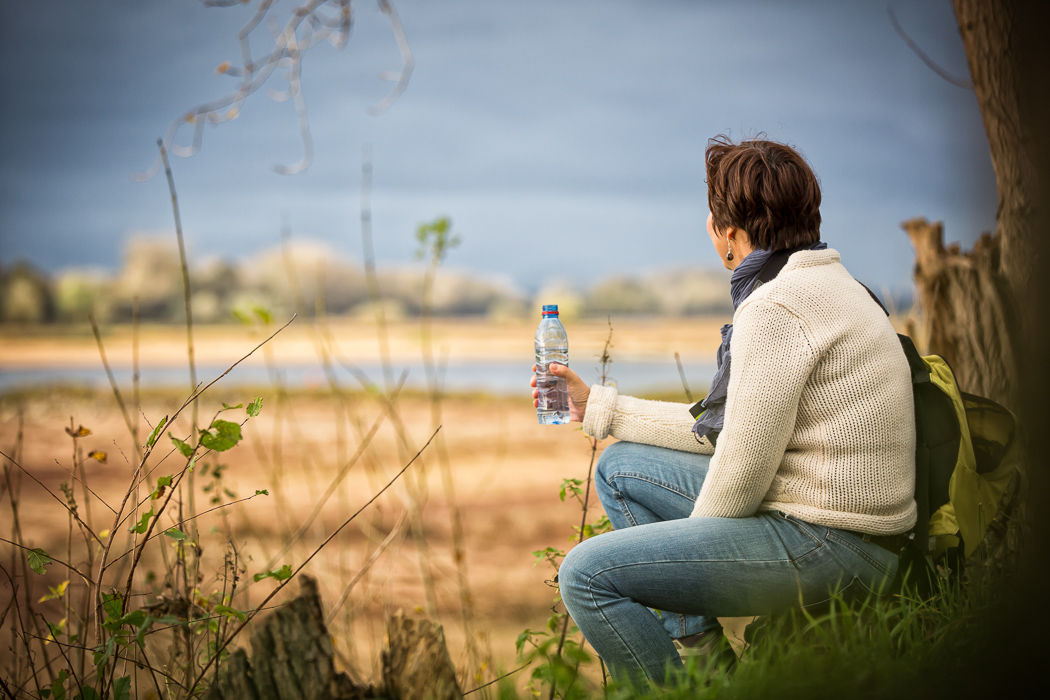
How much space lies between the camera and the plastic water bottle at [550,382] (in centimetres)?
205

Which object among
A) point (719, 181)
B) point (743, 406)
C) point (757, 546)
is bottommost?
point (757, 546)

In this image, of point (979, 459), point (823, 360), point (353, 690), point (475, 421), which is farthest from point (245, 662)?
point (475, 421)

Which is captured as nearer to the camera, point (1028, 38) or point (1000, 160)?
point (1028, 38)

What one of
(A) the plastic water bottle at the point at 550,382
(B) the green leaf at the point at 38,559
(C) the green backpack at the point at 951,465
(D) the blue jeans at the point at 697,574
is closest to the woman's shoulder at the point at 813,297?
(C) the green backpack at the point at 951,465

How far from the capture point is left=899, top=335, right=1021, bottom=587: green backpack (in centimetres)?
156

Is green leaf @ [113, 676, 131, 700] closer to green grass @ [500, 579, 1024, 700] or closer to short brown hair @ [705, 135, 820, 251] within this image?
green grass @ [500, 579, 1024, 700]

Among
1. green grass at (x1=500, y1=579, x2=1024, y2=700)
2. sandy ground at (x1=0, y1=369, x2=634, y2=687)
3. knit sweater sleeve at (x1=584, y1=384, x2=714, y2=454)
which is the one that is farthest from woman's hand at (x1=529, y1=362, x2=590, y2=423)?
green grass at (x1=500, y1=579, x2=1024, y2=700)

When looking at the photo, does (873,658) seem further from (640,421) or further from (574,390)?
(574,390)

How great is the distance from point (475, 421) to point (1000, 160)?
9774 millimetres

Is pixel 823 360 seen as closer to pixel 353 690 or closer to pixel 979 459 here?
pixel 979 459

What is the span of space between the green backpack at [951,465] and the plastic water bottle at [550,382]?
0.84 m

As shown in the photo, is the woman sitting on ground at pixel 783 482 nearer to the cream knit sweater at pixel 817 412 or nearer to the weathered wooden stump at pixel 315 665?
the cream knit sweater at pixel 817 412

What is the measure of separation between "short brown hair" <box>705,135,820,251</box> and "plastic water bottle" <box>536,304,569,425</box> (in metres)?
0.58

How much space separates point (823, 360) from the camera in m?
1.45
